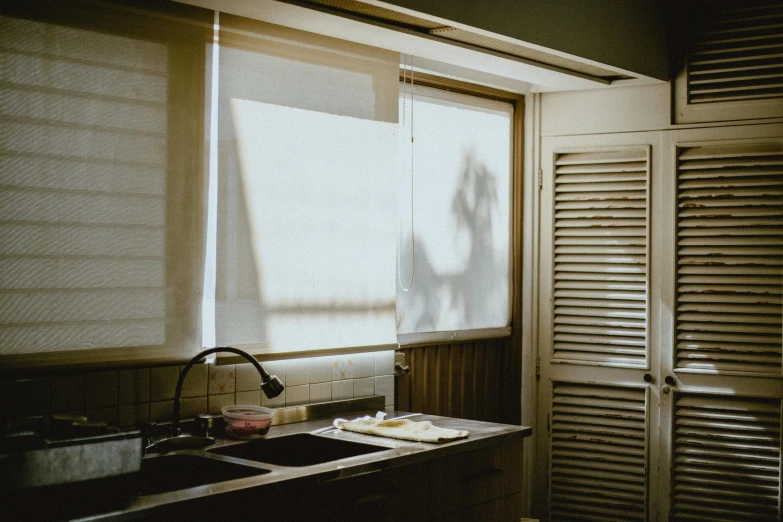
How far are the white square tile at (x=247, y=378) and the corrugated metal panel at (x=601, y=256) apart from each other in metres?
1.58

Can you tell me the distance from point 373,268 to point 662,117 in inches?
58.3

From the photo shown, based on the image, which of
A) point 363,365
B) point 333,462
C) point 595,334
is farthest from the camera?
point 595,334

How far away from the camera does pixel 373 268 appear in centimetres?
336

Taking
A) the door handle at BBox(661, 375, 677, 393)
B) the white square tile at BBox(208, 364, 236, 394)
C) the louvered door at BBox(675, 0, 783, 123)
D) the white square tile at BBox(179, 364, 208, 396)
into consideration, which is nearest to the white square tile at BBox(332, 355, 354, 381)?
the white square tile at BBox(208, 364, 236, 394)

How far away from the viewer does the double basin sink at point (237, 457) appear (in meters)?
2.52

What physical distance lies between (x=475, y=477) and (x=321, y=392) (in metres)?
0.70

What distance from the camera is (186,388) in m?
2.85

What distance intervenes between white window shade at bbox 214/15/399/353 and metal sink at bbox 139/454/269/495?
43 centimetres

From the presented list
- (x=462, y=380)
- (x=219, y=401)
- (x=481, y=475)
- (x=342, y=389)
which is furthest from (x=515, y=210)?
(x=219, y=401)

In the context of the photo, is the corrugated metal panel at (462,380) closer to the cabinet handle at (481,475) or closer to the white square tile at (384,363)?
the white square tile at (384,363)

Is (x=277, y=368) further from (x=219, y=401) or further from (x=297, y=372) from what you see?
(x=219, y=401)

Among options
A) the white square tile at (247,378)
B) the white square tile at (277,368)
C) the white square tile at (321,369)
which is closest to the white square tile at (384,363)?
the white square tile at (321,369)

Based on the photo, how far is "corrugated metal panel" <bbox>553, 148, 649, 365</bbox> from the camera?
3.87 m

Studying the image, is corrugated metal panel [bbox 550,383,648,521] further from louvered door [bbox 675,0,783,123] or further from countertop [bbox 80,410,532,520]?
louvered door [bbox 675,0,783,123]
